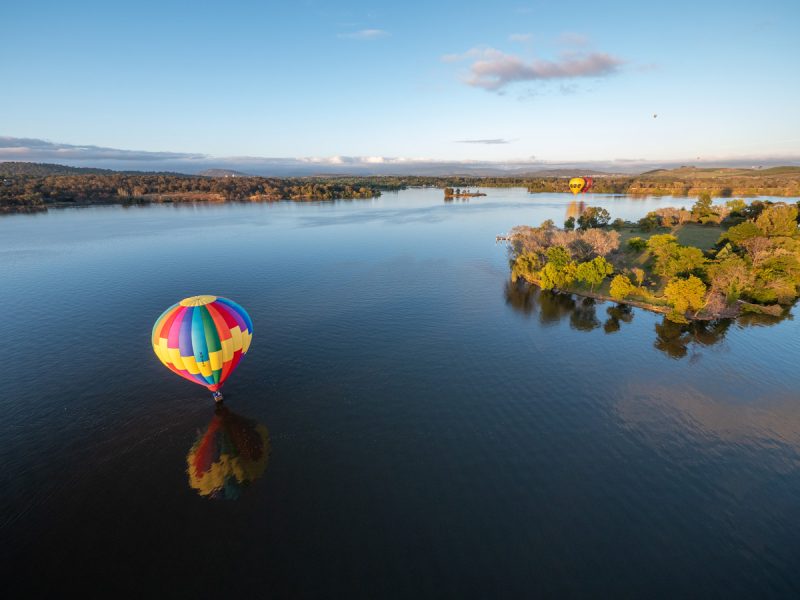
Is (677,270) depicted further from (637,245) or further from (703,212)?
(703,212)

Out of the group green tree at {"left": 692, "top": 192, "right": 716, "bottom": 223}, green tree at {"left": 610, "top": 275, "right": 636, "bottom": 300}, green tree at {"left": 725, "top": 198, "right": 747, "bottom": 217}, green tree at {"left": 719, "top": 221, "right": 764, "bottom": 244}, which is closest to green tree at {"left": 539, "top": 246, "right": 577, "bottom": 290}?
green tree at {"left": 610, "top": 275, "right": 636, "bottom": 300}

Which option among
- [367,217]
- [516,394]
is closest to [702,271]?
[516,394]

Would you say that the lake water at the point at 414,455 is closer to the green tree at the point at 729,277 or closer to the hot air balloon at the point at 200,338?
the green tree at the point at 729,277

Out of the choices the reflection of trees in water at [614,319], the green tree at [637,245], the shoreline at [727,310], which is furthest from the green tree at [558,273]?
the green tree at [637,245]

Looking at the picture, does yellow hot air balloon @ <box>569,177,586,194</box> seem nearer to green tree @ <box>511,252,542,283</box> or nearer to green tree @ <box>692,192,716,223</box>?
green tree @ <box>692,192,716,223</box>

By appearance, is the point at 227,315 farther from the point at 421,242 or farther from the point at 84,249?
the point at 84,249
